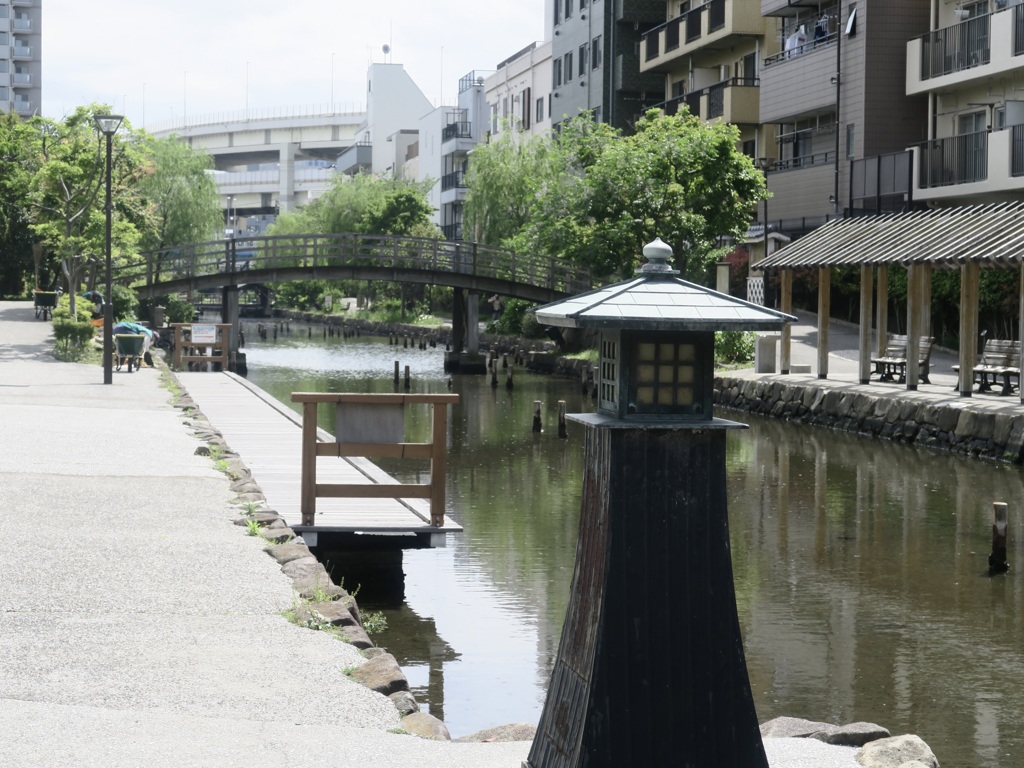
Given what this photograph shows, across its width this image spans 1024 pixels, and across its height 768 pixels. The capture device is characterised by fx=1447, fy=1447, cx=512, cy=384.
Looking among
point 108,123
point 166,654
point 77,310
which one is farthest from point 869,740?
point 77,310

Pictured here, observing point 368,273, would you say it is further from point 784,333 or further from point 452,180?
point 452,180

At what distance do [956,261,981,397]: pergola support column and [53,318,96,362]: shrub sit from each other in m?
19.8

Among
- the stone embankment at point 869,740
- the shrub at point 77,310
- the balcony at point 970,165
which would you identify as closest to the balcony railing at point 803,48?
the balcony at point 970,165

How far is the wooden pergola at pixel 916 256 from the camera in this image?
2342 centimetres

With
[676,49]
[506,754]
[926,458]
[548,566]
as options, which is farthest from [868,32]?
[506,754]

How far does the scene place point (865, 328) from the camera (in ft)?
92.8

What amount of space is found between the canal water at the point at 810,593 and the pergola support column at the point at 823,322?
245 inches

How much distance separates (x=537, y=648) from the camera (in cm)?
1073

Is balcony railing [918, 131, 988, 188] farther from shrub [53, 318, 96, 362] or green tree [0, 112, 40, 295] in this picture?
green tree [0, 112, 40, 295]

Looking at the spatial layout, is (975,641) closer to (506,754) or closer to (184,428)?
(506,754)

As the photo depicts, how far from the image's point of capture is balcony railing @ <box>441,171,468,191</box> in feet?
269

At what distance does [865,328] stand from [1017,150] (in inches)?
226

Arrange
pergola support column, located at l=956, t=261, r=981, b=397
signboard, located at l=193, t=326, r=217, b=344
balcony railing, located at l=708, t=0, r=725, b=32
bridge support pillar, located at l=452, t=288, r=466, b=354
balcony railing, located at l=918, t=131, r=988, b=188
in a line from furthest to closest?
bridge support pillar, located at l=452, t=288, r=466, b=354 → balcony railing, located at l=708, t=0, r=725, b=32 → signboard, located at l=193, t=326, r=217, b=344 → balcony railing, located at l=918, t=131, r=988, b=188 → pergola support column, located at l=956, t=261, r=981, b=397

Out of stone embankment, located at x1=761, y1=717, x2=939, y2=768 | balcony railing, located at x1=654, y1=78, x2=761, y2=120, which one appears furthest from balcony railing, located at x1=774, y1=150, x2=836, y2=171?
stone embankment, located at x1=761, y1=717, x2=939, y2=768
